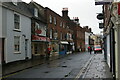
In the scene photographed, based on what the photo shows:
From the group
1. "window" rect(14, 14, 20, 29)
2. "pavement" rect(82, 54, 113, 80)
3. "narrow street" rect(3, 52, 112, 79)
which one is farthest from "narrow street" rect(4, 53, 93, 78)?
"window" rect(14, 14, 20, 29)

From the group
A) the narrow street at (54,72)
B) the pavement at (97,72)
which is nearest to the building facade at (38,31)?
the narrow street at (54,72)

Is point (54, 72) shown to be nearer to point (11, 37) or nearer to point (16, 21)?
point (11, 37)

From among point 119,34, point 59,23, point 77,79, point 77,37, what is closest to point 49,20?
point 59,23

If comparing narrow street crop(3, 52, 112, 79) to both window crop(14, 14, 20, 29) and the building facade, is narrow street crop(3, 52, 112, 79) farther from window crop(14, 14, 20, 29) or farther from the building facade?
the building facade

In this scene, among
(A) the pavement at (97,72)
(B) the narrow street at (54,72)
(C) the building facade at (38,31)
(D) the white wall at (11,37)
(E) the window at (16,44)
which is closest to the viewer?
(A) the pavement at (97,72)

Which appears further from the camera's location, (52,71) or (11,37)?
(11,37)

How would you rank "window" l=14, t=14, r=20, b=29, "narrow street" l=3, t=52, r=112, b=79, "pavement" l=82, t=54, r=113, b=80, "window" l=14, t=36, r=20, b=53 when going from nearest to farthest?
"pavement" l=82, t=54, r=113, b=80
"narrow street" l=3, t=52, r=112, b=79
"window" l=14, t=36, r=20, b=53
"window" l=14, t=14, r=20, b=29

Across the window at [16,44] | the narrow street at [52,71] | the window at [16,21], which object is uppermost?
the window at [16,21]

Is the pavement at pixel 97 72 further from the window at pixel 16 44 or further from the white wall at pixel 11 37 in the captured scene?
the window at pixel 16 44

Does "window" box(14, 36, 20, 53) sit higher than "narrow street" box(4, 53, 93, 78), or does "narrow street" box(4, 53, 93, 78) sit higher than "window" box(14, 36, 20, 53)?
"window" box(14, 36, 20, 53)

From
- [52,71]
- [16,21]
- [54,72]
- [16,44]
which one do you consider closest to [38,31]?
[16,21]

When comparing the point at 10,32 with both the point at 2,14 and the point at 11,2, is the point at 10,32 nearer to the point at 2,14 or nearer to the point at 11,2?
the point at 2,14

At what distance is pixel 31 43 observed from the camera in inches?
965

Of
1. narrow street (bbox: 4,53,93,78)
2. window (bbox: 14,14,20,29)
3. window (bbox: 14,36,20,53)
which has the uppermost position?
window (bbox: 14,14,20,29)
